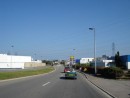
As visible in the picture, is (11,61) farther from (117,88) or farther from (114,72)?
(117,88)

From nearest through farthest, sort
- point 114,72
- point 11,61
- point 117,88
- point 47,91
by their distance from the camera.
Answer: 1. point 47,91
2. point 117,88
3. point 114,72
4. point 11,61

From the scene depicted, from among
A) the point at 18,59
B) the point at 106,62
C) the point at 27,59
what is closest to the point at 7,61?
the point at 18,59

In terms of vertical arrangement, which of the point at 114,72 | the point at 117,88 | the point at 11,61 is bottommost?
the point at 117,88

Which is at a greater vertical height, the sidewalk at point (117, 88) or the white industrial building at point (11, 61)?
the white industrial building at point (11, 61)

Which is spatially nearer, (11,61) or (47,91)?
(47,91)

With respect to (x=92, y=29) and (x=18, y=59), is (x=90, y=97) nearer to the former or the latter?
(x=92, y=29)

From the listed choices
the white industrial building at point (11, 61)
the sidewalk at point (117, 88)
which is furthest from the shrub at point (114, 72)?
the white industrial building at point (11, 61)

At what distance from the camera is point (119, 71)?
1382 inches

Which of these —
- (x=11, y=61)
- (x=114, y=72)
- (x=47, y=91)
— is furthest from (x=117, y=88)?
(x=11, y=61)

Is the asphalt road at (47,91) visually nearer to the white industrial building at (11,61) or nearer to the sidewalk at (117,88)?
the sidewalk at (117,88)

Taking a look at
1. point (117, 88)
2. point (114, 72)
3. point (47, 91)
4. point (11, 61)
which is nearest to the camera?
point (47, 91)

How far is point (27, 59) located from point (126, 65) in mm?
58845

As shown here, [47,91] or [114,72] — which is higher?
[114,72]

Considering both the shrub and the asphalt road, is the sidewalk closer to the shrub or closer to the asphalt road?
the asphalt road
